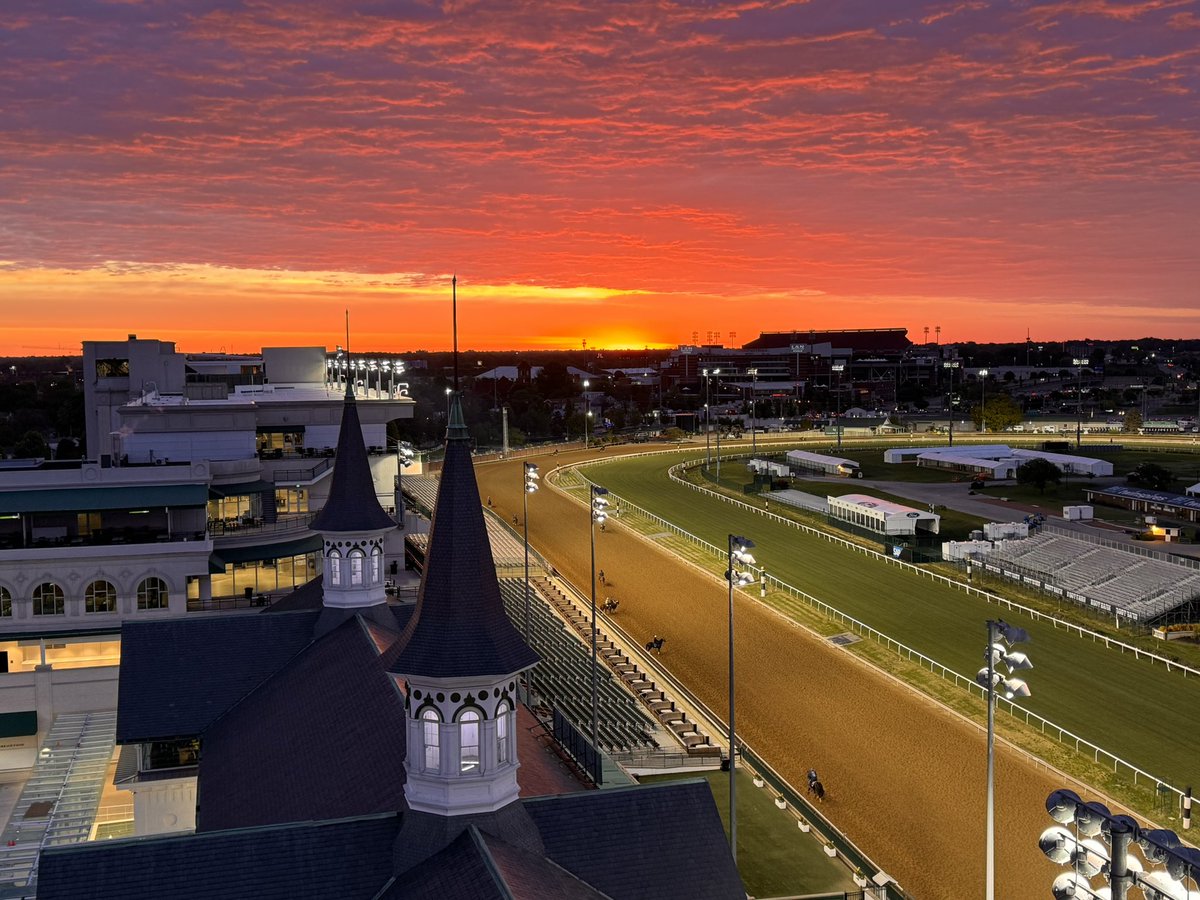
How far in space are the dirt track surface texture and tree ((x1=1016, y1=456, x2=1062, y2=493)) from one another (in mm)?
53362

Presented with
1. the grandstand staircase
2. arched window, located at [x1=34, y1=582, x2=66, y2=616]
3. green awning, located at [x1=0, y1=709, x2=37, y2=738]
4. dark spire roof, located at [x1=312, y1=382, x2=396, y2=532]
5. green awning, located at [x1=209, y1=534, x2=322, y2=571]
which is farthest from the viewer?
green awning, located at [x1=209, y1=534, x2=322, y2=571]

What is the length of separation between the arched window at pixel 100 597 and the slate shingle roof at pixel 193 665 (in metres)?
16.8

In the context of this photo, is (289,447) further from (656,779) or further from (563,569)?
(656,779)

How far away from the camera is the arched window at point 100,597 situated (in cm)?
4838

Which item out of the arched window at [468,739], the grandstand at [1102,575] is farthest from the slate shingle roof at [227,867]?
the grandstand at [1102,575]

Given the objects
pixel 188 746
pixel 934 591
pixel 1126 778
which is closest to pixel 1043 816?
pixel 1126 778

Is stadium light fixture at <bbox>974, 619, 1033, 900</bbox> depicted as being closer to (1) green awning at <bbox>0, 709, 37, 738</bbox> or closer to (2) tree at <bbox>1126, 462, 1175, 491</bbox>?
(1) green awning at <bbox>0, 709, 37, 738</bbox>

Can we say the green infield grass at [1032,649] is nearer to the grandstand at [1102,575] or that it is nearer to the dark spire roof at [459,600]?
the grandstand at [1102,575]

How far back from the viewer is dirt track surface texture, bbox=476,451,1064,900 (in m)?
32.8

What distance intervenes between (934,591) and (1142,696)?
2021cm

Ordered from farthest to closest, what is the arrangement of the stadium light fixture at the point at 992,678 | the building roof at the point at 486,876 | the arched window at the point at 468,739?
the stadium light fixture at the point at 992,678 → the arched window at the point at 468,739 → the building roof at the point at 486,876

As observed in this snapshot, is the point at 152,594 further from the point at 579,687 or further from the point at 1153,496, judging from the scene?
the point at 1153,496

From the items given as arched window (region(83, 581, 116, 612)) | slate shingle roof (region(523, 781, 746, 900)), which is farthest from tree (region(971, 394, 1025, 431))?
slate shingle roof (region(523, 781, 746, 900))

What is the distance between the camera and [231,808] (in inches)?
955
